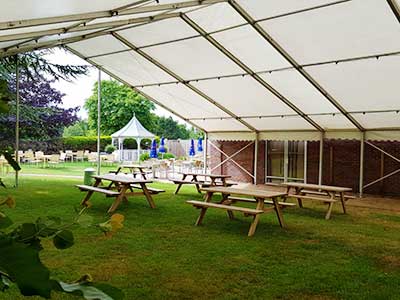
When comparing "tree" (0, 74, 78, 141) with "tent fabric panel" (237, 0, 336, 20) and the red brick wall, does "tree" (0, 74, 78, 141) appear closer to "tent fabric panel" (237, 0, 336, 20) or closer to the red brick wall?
the red brick wall

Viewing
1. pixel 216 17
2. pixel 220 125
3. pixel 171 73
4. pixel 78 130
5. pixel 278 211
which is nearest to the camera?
pixel 278 211

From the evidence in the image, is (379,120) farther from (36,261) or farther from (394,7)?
(36,261)

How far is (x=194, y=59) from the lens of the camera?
32.7 feet

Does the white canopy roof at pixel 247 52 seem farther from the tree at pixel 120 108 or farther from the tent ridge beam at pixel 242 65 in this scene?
the tree at pixel 120 108

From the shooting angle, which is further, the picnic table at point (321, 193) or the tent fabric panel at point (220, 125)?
the tent fabric panel at point (220, 125)

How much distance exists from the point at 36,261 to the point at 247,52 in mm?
8953

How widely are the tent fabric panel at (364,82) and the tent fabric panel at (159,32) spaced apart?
2.73m

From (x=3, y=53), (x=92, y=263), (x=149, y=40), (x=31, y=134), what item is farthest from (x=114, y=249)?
(x=31, y=134)

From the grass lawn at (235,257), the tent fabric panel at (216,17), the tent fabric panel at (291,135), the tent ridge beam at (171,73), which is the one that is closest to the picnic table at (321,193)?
the grass lawn at (235,257)

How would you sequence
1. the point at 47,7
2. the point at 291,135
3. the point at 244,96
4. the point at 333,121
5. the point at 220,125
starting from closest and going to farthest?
the point at 47,7 < the point at 244,96 < the point at 333,121 < the point at 291,135 < the point at 220,125

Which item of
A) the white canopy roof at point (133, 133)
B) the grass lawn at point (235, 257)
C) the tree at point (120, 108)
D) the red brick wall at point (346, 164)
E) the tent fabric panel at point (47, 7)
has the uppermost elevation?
the tree at point (120, 108)

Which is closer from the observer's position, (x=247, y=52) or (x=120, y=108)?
(x=247, y=52)

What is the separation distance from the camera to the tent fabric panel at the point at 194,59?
371 inches

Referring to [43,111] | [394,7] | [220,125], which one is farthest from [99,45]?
[43,111]
